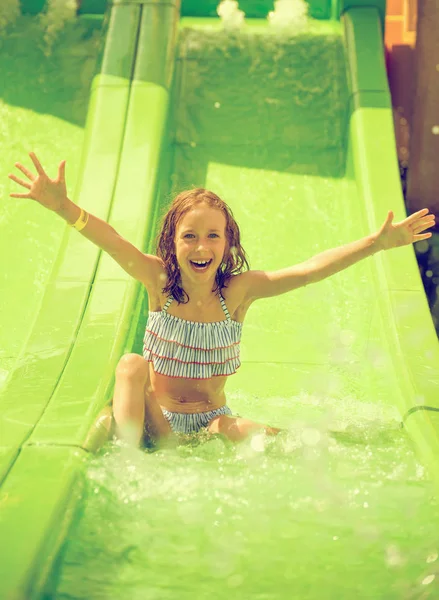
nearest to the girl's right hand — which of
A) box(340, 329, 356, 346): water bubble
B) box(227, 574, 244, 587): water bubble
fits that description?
box(227, 574, 244, 587): water bubble

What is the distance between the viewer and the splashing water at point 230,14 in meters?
4.61

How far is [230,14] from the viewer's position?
15.6 ft

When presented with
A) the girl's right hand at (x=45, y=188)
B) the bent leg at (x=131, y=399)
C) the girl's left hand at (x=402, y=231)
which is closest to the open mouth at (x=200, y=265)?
the bent leg at (x=131, y=399)

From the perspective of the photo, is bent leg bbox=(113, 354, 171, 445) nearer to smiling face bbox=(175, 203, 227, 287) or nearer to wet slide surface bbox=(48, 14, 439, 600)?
wet slide surface bbox=(48, 14, 439, 600)

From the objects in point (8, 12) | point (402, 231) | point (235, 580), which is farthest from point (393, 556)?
point (8, 12)

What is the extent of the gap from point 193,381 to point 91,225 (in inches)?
23.3

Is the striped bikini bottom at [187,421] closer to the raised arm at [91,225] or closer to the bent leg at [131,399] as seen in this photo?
the bent leg at [131,399]

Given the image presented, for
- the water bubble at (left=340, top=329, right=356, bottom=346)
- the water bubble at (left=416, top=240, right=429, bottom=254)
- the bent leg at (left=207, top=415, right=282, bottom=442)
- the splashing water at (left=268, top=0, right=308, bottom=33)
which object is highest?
the splashing water at (left=268, top=0, right=308, bottom=33)

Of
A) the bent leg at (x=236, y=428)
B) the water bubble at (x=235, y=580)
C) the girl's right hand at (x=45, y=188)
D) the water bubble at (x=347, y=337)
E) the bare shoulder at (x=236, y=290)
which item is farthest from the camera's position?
the water bubble at (x=347, y=337)

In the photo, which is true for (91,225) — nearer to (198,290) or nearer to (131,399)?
(198,290)

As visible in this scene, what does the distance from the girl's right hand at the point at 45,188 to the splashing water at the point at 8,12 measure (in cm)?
277

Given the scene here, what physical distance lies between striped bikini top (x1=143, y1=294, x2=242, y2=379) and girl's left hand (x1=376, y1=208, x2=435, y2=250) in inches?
22.8

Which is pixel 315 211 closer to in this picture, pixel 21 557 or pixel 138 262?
pixel 138 262

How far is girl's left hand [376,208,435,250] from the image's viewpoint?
2451mm
